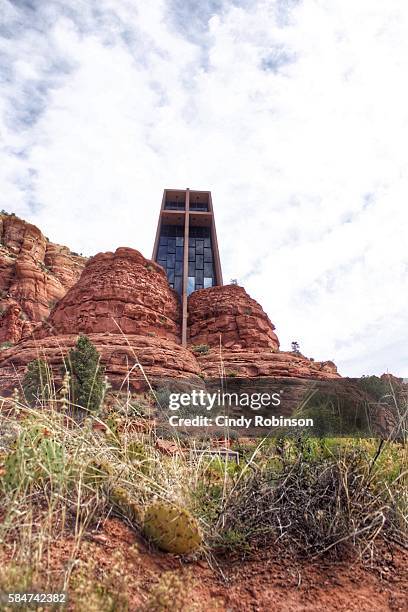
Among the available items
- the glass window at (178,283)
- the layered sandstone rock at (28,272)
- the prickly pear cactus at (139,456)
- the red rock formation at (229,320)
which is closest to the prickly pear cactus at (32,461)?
the prickly pear cactus at (139,456)

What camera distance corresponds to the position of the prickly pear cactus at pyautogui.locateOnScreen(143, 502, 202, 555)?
7.71 feet

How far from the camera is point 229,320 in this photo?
3139 cm

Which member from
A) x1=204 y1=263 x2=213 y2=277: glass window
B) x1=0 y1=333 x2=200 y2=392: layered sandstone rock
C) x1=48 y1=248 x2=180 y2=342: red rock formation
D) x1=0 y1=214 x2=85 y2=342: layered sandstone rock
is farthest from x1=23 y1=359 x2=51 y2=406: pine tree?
x1=204 y1=263 x2=213 y2=277: glass window

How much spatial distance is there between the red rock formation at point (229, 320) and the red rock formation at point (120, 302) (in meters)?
1.56

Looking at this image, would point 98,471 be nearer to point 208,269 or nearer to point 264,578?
point 264,578

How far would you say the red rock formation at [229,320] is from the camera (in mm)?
30406

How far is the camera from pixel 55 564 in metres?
1.94

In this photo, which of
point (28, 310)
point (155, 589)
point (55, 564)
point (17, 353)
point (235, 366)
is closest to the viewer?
point (155, 589)

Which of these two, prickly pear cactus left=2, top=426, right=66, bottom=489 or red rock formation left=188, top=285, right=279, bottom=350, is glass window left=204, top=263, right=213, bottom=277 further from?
prickly pear cactus left=2, top=426, right=66, bottom=489

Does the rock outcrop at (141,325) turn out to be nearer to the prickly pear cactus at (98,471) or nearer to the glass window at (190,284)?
the glass window at (190,284)

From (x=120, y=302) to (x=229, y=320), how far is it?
8162 mm

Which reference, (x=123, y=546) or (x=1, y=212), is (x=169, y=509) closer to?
(x=123, y=546)

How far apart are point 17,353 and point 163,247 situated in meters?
20.4

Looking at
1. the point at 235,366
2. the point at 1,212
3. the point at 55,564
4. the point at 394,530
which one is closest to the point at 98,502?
the point at 55,564
